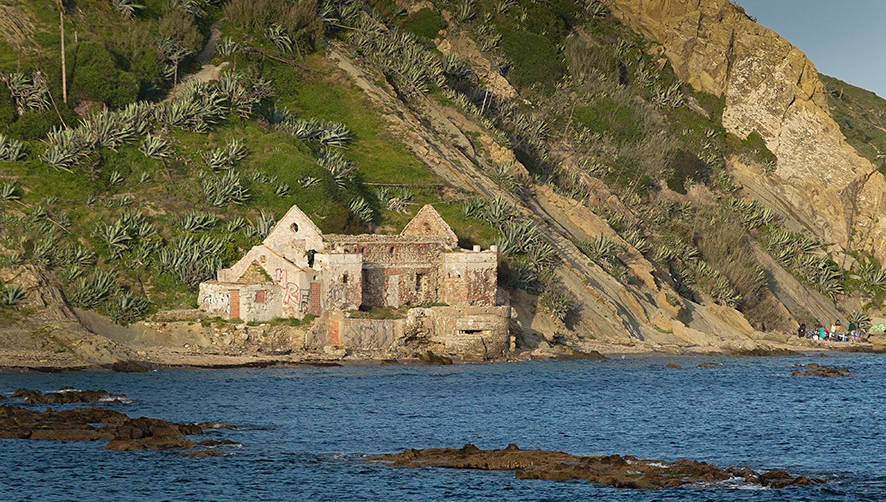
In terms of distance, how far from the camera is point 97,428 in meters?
38.0

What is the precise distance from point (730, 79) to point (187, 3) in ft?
158

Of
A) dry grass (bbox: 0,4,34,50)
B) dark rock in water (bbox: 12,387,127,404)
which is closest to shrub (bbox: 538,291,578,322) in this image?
dark rock in water (bbox: 12,387,127,404)

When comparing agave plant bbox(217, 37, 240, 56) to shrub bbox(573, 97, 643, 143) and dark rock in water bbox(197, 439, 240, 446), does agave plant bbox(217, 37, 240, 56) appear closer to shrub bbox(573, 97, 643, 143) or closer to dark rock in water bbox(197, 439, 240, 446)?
shrub bbox(573, 97, 643, 143)

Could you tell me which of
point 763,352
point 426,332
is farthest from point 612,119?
point 426,332

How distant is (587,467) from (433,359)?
2366 centimetres

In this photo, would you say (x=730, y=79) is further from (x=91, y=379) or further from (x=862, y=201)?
(x=91, y=379)

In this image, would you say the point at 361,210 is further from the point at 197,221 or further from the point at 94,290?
the point at 94,290

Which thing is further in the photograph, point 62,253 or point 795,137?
point 795,137

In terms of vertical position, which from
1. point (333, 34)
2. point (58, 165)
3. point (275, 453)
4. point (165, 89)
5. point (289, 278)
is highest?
point (333, 34)

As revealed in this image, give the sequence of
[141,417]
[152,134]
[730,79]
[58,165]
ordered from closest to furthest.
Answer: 1. [141,417]
2. [58,165]
3. [152,134]
4. [730,79]

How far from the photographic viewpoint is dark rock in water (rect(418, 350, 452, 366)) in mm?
57438

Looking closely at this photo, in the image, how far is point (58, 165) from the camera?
2463 inches

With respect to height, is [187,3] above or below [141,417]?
above

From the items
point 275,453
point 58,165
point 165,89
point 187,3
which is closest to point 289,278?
point 58,165
